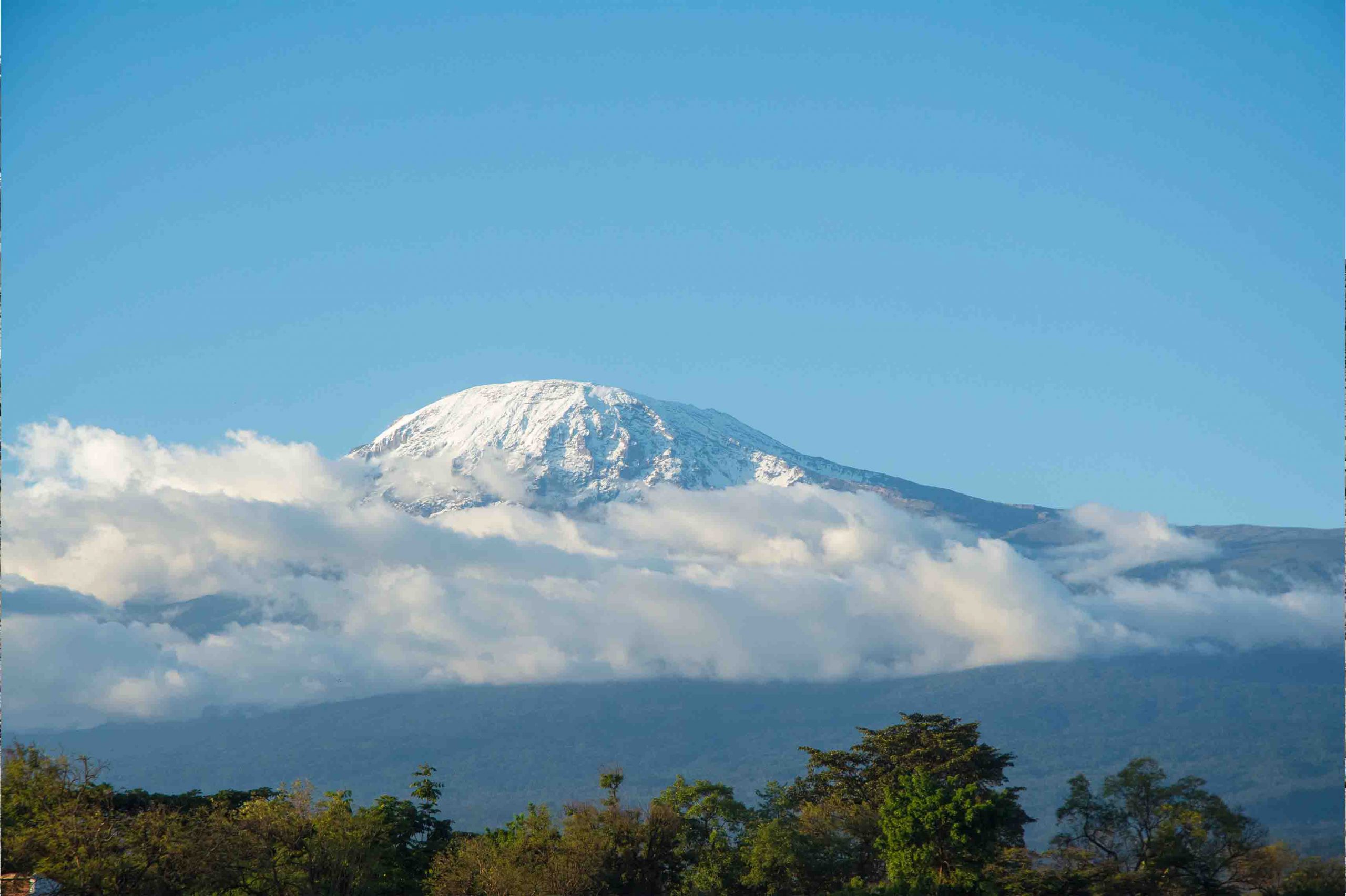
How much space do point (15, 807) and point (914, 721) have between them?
61.8 metres

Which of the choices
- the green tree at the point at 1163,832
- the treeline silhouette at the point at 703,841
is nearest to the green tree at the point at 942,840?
the treeline silhouette at the point at 703,841

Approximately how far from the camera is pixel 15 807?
161 feet

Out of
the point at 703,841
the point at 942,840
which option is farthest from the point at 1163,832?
the point at 703,841

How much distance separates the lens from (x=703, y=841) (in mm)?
78875

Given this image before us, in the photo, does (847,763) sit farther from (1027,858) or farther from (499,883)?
(499,883)

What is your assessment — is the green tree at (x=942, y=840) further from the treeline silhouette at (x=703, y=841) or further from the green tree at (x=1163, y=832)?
the green tree at (x=1163, y=832)

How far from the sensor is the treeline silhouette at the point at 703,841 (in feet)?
161

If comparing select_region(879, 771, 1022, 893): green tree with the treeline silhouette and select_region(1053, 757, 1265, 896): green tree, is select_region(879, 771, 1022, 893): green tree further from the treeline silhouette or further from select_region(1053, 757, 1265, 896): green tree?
select_region(1053, 757, 1265, 896): green tree

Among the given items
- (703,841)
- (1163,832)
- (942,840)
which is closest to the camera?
(942,840)

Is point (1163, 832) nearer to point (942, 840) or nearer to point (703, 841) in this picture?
point (942, 840)

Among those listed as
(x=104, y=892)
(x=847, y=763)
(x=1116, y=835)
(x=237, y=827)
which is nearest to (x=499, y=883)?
(x=237, y=827)

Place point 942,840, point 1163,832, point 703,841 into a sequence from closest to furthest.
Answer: point 942,840 < point 1163,832 < point 703,841

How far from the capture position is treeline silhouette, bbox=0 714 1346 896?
48938mm

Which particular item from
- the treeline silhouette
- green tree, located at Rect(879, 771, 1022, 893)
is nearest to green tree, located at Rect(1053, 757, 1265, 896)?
the treeline silhouette
